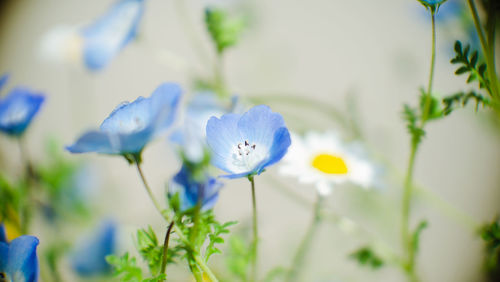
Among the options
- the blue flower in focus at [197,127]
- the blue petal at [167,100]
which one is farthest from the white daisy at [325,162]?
the blue petal at [167,100]

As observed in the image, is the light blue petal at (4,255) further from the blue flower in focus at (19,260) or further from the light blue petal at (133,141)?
the light blue petal at (133,141)

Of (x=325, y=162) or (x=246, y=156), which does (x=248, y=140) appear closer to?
(x=246, y=156)

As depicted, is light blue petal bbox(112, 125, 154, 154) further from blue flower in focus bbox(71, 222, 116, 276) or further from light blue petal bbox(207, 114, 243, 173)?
blue flower in focus bbox(71, 222, 116, 276)

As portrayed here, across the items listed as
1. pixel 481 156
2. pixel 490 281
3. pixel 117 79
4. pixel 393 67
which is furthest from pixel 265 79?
pixel 490 281

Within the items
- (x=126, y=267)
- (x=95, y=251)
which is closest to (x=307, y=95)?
(x=95, y=251)

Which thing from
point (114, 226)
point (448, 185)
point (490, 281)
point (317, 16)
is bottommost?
point (490, 281)

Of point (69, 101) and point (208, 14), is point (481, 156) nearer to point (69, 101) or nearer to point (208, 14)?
point (208, 14)
